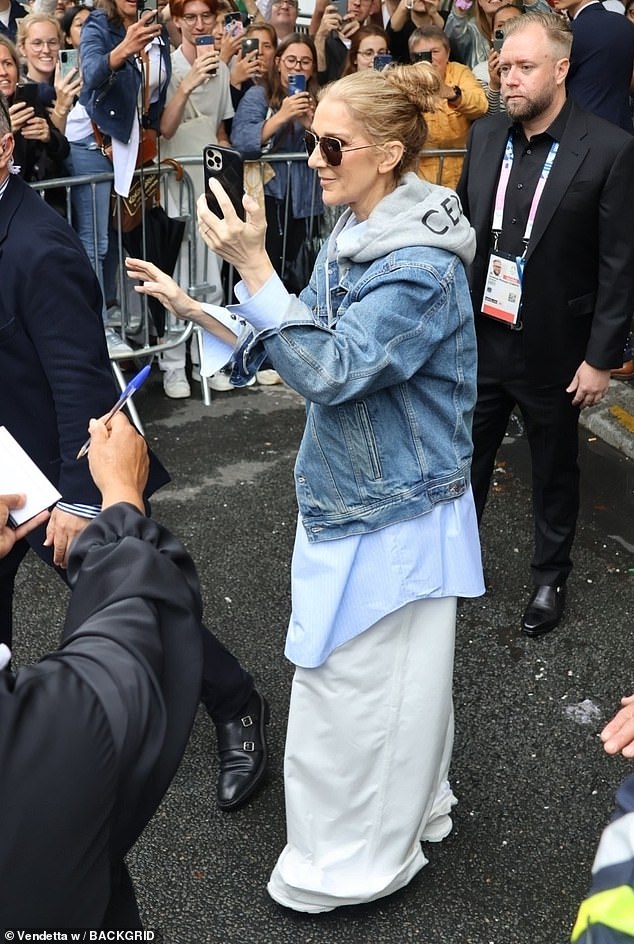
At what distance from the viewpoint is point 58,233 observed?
283 cm

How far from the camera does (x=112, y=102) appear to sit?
5812 mm

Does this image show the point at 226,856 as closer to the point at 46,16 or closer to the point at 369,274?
the point at 369,274

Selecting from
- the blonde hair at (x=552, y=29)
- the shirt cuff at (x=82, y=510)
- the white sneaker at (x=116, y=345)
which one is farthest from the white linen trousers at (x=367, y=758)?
the white sneaker at (x=116, y=345)

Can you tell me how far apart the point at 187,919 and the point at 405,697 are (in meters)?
0.86

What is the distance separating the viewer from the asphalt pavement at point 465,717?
2.95 meters

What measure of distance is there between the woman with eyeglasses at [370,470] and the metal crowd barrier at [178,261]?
334 cm

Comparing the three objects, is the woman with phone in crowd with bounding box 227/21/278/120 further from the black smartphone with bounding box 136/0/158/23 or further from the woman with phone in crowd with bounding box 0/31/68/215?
the woman with phone in crowd with bounding box 0/31/68/215

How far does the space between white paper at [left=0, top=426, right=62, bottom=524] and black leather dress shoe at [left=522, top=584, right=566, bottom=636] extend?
2307 millimetres

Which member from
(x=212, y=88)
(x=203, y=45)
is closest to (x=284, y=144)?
(x=212, y=88)

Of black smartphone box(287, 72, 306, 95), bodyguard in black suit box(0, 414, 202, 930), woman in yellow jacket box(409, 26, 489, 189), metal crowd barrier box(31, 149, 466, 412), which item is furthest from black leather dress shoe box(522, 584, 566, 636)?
black smartphone box(287, 72, 306, 95)

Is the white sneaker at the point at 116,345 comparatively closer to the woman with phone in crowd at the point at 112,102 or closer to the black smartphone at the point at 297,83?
the woman with phone in crowd at the point at 112,102

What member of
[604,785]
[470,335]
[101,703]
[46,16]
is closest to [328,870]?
[604,785]

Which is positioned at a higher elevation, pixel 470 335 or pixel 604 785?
pixel 470 335

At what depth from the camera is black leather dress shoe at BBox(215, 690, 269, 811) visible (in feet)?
10.9
